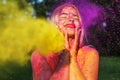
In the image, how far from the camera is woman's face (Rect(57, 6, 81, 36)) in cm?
251

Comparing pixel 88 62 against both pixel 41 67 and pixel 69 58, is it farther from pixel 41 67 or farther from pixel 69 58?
pixel 41 67

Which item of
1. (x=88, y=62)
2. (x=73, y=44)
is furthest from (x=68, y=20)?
(x=88, y=62)

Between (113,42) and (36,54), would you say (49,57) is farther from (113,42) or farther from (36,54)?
(113,42)

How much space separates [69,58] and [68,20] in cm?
27

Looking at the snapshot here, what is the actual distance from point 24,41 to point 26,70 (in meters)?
5.94

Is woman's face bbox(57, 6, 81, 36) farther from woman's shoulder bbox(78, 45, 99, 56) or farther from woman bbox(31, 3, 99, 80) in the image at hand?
woman's shoulder bbox(78, 45, 99, 56)

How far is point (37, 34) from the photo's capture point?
1.50 metres

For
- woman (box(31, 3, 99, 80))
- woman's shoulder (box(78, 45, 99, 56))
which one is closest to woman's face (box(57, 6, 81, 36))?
woman (box(31, 3, 99, 80))

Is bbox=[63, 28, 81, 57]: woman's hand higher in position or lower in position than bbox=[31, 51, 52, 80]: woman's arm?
higher

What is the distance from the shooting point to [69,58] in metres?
2.55

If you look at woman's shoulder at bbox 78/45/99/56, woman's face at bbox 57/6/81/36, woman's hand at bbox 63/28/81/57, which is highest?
woman's face at bbox 57/6/81/36

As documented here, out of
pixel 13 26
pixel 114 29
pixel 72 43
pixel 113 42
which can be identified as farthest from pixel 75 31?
pixel 113 42

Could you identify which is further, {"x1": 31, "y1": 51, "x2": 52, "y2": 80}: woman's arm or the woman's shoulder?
the woman's shoulder

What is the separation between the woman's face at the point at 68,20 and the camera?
2514mm
